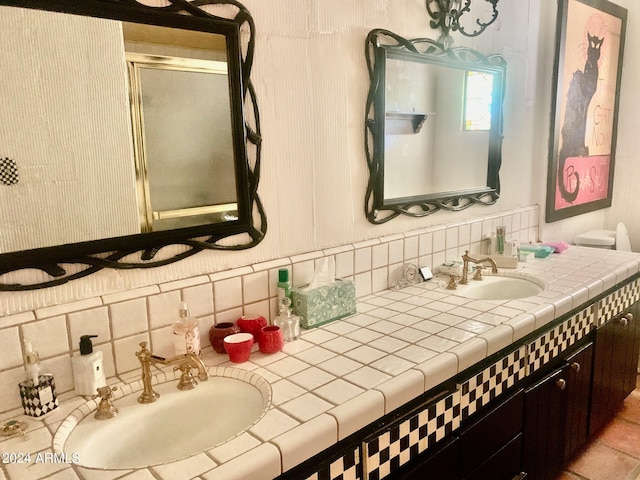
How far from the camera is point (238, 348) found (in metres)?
1.35

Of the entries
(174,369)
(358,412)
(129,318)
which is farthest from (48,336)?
(358,412)

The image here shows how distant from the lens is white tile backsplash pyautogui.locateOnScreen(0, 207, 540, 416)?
1.15 m

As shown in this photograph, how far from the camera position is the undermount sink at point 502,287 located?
6.82ft

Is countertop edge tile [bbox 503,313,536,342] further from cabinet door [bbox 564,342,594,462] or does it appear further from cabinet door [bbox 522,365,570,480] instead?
cabinet door [bbox 564,342,594,462]

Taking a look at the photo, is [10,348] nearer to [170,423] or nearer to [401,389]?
[170,423]

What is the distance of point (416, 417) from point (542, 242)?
75.7 inches

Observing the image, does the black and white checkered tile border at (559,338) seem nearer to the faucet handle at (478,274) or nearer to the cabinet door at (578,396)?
the cabinet door at (578,396)

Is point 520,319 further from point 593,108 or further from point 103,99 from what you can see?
point 593,108

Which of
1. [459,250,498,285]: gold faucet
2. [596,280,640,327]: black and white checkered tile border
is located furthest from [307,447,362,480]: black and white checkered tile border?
[596,280,640,327]: black and white checkered tile border

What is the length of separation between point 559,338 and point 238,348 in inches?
49.0

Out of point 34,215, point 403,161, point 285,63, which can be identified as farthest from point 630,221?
point 34,215

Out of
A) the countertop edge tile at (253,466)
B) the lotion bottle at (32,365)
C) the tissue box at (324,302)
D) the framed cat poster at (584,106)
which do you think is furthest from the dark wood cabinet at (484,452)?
the framed cat poster at (584,106)

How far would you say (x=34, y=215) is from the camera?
44.2 inches

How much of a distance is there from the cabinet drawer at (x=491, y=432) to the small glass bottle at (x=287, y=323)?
570 mm
